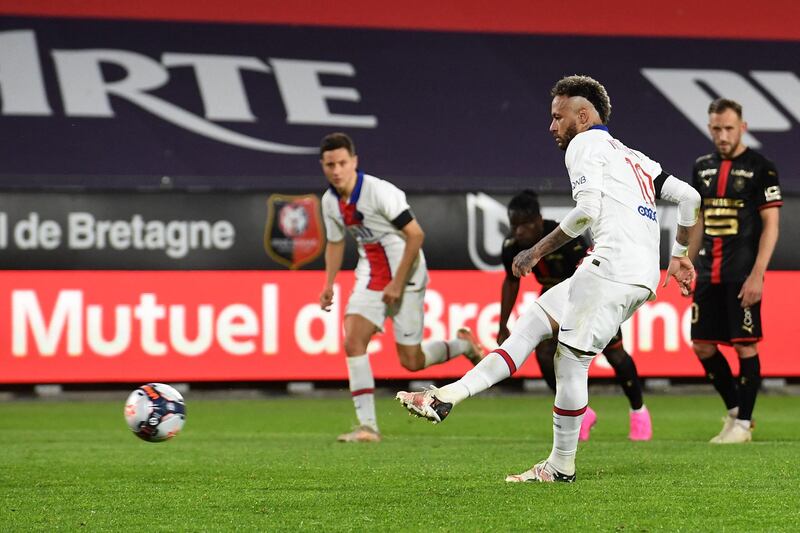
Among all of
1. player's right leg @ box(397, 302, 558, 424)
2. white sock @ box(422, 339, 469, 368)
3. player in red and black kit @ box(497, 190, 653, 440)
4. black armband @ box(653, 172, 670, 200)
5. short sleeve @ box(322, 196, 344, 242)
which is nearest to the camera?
player's right leg @ box(397, 302, 558, 424)

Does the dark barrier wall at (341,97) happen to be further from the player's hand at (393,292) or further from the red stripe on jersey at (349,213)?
the player's hand at (393,292)

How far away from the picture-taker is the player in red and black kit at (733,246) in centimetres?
845

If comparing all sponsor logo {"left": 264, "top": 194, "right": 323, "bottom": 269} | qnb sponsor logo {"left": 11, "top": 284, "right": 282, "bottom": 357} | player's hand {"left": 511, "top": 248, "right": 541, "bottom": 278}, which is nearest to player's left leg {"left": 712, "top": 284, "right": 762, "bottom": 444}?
player's hand {"left": 511, "top": 248, "right": 541, "bottom": 278}

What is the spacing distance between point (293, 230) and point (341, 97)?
3.22 meters

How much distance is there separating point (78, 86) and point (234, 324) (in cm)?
433

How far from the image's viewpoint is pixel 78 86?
15.6 m

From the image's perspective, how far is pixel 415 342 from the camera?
30.5 ft

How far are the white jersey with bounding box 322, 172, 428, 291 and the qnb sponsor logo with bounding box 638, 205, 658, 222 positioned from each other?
10.5 ft

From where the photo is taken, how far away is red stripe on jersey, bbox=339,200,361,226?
29.6 ft

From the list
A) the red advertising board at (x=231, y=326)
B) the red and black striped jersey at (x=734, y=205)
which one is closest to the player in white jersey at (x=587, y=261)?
the red and black striped jersey at (x=734, y=205)

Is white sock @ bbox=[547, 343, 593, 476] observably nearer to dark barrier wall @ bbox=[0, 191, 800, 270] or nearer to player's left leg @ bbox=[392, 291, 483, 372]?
player's left leg @ bbox=[392, 291, 483, 372]

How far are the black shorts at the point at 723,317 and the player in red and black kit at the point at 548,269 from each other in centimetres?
53

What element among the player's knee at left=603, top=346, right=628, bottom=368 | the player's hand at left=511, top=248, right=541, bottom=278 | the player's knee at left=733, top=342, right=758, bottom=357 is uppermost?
the player's hand at left=511, top=248, right=541, bottom=278

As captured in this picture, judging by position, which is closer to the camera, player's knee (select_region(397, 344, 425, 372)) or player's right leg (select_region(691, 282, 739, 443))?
player's right leg (select_region(691, 282, 739, 443))
